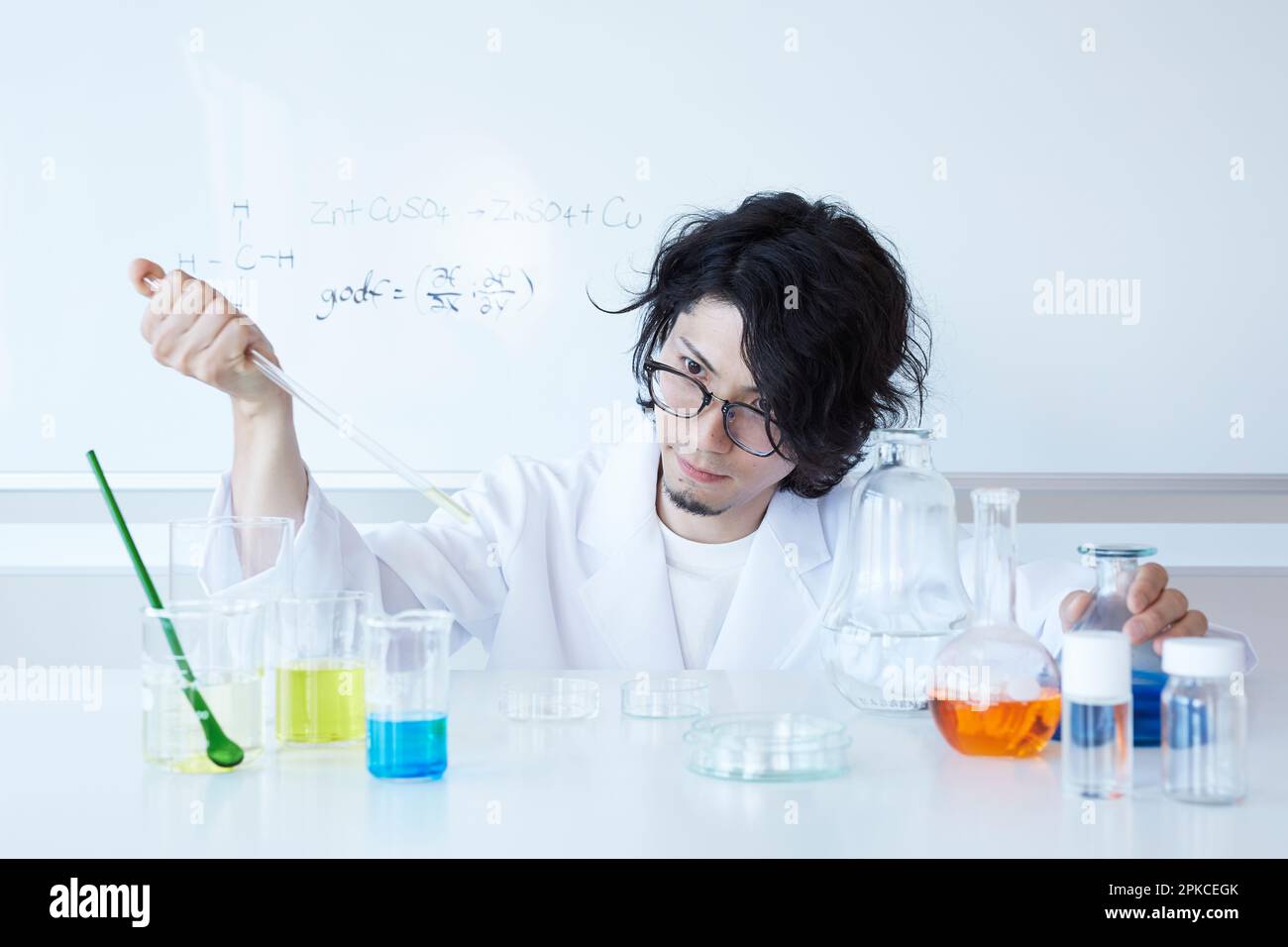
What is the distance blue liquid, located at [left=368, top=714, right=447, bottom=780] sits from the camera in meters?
0.83

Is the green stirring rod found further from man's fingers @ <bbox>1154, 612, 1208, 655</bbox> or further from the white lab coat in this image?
man's fingers @ <bbox>1154, 612, 1208, 655</bbox>

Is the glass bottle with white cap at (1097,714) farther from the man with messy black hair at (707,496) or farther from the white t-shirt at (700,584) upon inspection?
the white t-shirt at (700,584)

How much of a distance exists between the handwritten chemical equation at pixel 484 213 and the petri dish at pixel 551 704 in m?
1.20

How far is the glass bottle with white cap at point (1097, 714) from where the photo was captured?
79 centimetres

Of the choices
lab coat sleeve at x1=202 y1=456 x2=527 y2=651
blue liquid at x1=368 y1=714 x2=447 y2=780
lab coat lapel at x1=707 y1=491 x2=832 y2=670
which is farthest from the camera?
lab coat lapel at x1=707 y1=491 x2=832 y2=670

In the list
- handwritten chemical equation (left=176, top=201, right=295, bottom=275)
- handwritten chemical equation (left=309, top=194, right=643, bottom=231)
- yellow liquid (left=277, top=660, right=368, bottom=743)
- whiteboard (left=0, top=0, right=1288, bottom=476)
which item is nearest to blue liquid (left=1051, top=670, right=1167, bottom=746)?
yellow liquid (left=277, top=660, right=368, bottom=743)

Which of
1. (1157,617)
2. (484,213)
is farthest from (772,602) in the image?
(484,213)

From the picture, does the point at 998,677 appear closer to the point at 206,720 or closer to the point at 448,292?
the point at 206,720

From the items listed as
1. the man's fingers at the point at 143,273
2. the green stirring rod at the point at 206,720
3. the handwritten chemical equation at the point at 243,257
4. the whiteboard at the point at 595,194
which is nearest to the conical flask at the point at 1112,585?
the green stirring rod at the point at 206,720

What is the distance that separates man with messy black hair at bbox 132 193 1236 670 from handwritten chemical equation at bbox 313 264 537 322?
0.37 meters

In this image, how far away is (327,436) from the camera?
2148 millimetres

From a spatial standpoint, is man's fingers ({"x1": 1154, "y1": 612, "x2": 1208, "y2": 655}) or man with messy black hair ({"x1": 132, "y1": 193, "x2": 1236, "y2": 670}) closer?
man's fingers ({"x1": 1154, "y1": 612, "x2": 1208, "y2": 655})
